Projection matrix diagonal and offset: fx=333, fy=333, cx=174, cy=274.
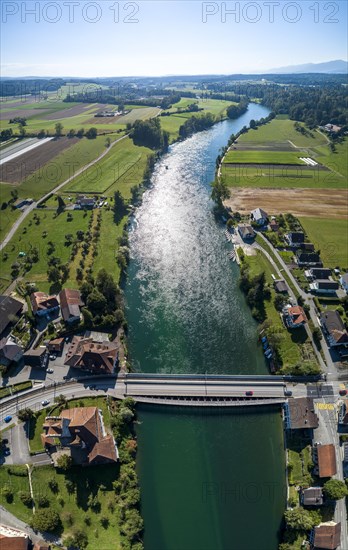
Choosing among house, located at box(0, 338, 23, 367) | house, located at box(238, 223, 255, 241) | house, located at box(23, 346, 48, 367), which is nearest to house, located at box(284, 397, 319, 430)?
house, located at box(23, 346, 48, 367)

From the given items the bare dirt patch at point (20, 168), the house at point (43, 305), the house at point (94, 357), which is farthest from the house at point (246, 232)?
the bare dirt patch at point (20, 168)

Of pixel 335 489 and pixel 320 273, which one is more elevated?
pixel 320 273

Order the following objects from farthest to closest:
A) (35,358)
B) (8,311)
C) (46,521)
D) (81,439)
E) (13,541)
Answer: (8,311) → (35,358) → (81,439) → (46,521) → (13,541)

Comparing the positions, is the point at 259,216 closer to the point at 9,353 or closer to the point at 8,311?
the point at 8,311

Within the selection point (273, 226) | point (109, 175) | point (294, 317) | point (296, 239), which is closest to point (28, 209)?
point (109, 175)

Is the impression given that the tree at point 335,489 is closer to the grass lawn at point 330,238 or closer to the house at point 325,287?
the house at point 325,287
